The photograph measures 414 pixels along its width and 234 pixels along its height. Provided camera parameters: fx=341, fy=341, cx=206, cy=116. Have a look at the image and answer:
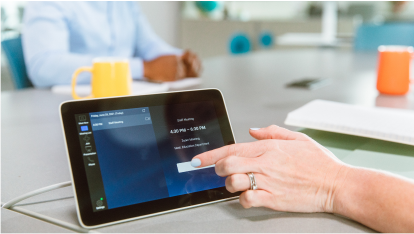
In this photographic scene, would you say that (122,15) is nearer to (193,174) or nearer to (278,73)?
(278,73)

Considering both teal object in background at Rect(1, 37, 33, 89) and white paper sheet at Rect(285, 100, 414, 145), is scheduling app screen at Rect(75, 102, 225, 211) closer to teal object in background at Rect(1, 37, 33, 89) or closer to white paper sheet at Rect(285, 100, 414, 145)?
white paper sheet at Rect(285, 100, 414, 145)

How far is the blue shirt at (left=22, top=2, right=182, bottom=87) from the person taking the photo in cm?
128

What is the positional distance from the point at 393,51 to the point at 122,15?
1.38m

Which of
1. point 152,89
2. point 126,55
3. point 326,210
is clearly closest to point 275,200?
point 326,210

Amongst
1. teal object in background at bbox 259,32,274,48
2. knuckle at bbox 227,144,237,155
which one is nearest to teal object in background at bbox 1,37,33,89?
knuckle at bbox 227,144,237,155

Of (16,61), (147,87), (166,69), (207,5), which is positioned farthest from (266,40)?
(147,87)

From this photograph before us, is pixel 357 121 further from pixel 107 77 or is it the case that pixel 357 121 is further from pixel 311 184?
pixel 107 77

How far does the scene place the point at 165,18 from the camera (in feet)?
12.8

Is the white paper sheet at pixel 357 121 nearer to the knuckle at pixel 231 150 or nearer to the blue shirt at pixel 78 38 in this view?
the knuckle at pixel 231 150

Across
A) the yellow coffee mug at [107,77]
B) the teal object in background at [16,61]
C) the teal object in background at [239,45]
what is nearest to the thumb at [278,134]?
the yellow coffee mug at [107,77]

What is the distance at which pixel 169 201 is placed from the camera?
44 cm

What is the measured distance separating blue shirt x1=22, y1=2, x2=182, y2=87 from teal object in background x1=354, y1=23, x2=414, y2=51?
5.46 ft

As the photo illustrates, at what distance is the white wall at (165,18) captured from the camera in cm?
357

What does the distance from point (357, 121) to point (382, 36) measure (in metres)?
2.32
